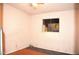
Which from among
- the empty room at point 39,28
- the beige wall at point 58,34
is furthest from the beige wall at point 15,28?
the beige wall at point 58,34

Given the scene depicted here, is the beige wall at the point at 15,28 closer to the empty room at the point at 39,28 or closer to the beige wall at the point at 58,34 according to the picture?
the empty room at the point at 39,28

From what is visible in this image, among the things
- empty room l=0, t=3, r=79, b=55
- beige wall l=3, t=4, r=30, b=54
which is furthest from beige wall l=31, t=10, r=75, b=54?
beige wall l=3, t=4, r=30, b=54

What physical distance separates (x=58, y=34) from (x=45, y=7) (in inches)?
17.4

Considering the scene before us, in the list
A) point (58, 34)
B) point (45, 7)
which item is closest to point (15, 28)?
point (45, 7)

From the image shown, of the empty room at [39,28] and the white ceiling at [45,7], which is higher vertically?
the white ceiling at [45,7]

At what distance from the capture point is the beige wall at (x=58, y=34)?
131cm

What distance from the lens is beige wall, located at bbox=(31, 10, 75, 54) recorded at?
1.31 m

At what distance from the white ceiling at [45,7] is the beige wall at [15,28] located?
7 cm

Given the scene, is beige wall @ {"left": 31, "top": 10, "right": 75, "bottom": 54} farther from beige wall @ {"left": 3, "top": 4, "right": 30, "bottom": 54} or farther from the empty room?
beige wall @ {"left": 3, "top": 4, "right": 30, "bottom": 54}

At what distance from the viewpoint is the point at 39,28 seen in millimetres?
1404

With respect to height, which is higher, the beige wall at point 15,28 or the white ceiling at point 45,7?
the white ceiling at point 45,7

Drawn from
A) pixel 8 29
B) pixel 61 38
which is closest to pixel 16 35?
pixel 8 29

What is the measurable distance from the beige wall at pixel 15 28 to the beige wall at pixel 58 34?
0.12 m
